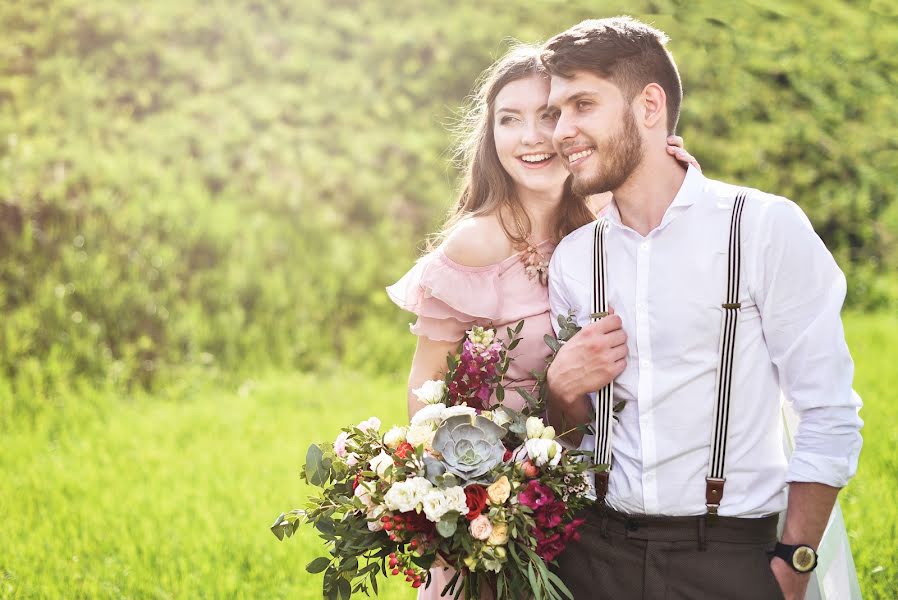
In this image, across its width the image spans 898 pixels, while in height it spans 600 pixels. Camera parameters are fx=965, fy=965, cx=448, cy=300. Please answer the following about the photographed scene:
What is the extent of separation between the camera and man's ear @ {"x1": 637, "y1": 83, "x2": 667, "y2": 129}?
2824mm

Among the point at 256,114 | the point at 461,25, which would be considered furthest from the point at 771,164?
the point at 256,114

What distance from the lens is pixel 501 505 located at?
253cm

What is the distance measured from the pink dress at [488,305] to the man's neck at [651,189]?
503 mm

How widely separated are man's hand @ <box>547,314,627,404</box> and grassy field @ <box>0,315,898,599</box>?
221cm

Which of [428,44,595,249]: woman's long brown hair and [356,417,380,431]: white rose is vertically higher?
[428,44,595,249]: woman's long brown hair

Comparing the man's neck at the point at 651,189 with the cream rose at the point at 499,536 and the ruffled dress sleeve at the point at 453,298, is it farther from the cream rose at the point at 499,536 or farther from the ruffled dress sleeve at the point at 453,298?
the cream rose at the point at 499,536

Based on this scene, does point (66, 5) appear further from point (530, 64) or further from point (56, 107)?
point (530, 64)

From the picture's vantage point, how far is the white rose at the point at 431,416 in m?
2.70

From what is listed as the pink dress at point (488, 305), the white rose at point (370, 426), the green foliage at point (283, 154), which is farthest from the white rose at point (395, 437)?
the green foliage at point (283, 154)

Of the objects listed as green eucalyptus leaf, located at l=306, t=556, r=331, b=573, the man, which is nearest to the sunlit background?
green eucalyptus leaf, located at l=306, t=556, r=331, b=573

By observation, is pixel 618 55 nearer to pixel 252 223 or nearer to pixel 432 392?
pixel 432 392

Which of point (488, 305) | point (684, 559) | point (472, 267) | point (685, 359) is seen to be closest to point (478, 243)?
point (472, 267)

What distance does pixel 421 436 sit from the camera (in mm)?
2656

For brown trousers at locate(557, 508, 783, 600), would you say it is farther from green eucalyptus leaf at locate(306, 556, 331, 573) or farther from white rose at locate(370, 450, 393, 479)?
green eucalyptus leaf at locate(306, 556, 331, 573)
